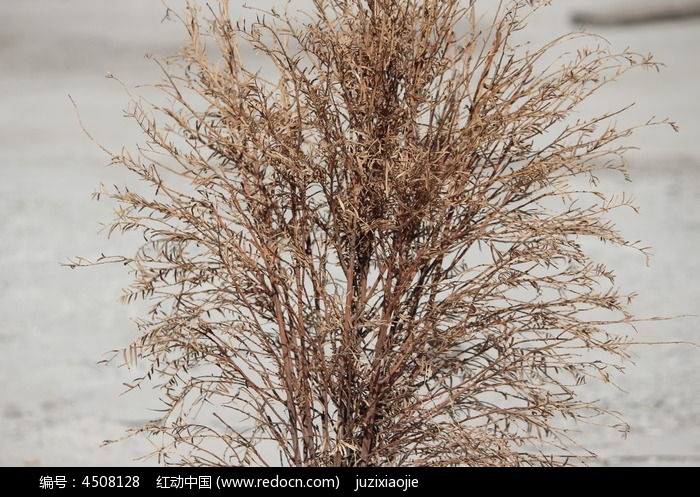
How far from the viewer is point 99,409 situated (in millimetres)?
9703

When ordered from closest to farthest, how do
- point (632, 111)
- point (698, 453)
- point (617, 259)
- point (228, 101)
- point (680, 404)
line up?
1. point (228, 101)
2. point (698, 453)
3. point (680, 404)
4. point (617, 259)
5. point (632, 111)

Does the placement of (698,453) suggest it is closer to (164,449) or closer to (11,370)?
(164,449)

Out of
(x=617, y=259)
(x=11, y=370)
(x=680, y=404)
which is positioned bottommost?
(x=680, y=404)

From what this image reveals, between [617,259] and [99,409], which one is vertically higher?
[617,259]

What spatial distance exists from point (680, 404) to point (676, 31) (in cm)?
901

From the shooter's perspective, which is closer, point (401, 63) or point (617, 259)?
point (401, 63)

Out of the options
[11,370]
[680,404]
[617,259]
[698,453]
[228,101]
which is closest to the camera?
[228,101]

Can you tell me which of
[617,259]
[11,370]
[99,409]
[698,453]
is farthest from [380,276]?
[617,259]

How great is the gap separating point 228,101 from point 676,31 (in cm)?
1438

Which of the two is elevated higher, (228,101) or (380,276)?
(228,101)

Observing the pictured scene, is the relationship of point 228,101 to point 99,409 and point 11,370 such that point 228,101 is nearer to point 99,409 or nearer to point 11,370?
point 99,409
